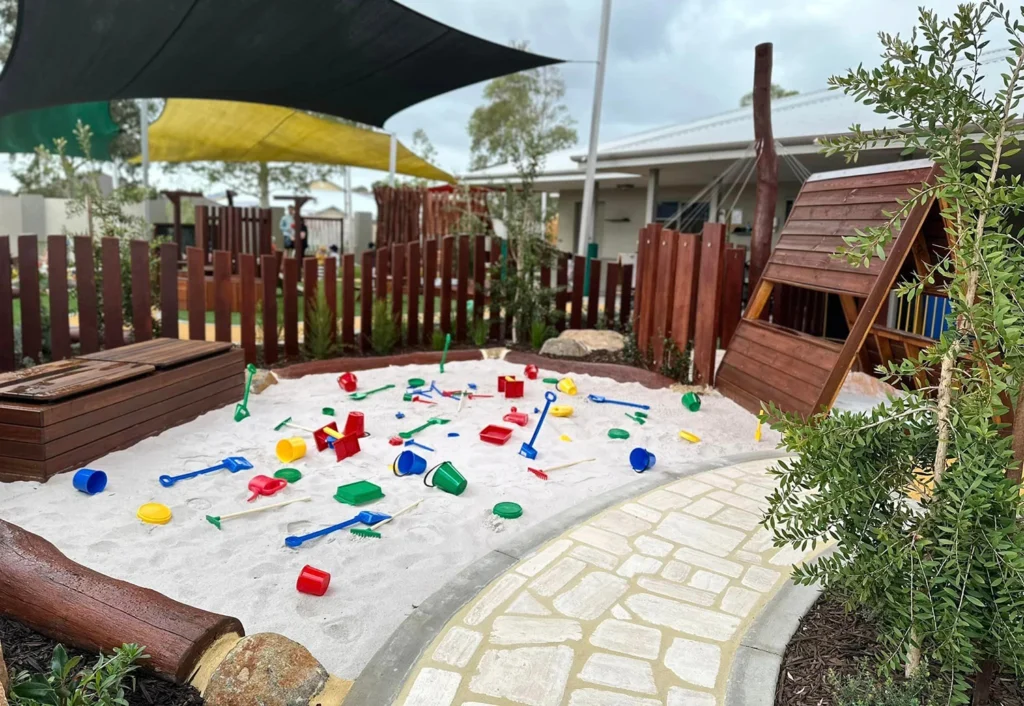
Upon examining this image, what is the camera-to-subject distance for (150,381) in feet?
13.3

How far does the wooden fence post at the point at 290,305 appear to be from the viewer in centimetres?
594

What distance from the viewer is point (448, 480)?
3.49 meters

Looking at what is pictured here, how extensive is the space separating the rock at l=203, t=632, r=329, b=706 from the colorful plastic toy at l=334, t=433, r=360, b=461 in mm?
1947

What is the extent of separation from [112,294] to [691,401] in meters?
4.47

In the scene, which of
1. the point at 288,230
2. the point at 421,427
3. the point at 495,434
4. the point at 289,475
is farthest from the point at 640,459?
the point at 288,230

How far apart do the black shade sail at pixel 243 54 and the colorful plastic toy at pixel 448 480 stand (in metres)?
3.60

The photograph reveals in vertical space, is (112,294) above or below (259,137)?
below

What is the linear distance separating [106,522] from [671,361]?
4.31 meters

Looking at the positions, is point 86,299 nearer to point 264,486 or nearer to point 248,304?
point 248,304

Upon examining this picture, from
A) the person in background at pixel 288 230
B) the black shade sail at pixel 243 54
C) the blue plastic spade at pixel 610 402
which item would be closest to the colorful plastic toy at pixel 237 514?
the blue plastic spade at pixel 610 402

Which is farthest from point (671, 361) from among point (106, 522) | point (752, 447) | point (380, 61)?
point (106, 522)

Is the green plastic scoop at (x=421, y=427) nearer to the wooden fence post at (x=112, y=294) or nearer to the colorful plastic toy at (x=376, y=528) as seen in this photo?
the colorful plastic toy at (x=376, y=528)

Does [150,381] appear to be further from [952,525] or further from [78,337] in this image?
[952,525]

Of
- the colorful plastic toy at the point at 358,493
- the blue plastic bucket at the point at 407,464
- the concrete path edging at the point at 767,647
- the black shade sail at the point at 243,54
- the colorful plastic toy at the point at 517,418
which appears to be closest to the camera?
the concrete path edging at the point at 767,647
